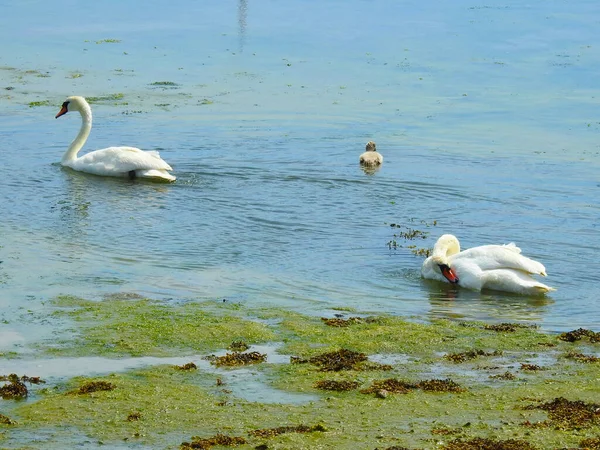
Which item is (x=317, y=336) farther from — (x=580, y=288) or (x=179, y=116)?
(x=179, y=116)

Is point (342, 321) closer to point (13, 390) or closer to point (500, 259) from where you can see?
point (500, 259)

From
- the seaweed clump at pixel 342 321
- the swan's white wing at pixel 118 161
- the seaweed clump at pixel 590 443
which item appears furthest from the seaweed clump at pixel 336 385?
the swan's white wing at pixel 118 161

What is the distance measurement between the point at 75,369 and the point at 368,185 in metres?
9.33

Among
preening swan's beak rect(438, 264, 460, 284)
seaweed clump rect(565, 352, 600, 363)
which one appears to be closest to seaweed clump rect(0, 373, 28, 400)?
seaweed clump rect(565, 352, 600, 363)

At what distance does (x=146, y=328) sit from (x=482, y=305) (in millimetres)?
3936

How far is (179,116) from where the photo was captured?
23859 mm

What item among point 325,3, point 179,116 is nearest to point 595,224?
point 179,116

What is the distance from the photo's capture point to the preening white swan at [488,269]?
43.2 feet

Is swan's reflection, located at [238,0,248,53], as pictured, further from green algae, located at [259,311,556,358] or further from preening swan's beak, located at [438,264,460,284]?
green algae, located at [259,311,556,358]

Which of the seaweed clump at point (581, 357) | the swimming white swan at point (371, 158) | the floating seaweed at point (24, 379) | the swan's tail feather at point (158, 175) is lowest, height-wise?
the floating seaweed at point (24, 379)

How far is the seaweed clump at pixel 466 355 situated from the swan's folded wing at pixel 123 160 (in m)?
9.33

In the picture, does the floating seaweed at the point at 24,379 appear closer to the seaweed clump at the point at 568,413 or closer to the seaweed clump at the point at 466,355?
the seaweed clump at the point at 466,355

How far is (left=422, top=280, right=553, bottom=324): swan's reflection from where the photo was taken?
12.2m

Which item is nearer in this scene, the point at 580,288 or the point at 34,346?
the point at 34,346
